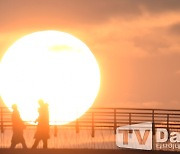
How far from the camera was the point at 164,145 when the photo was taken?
29047 millimetres

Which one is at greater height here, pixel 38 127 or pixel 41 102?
pixel 41 102

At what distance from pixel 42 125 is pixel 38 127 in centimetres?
21

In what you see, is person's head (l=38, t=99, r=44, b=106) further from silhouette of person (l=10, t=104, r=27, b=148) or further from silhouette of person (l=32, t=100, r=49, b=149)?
silhouette of person (l=10, t=104, r=27, b=148)

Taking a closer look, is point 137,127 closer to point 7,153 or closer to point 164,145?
point 164,145

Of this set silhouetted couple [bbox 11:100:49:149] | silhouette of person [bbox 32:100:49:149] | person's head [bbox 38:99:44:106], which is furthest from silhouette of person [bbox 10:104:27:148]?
person's head [bbox 38:99:44:106]

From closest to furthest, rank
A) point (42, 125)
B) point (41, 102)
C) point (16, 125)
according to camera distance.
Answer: point (41, 102) < point (42, 125) < point (16, 125)

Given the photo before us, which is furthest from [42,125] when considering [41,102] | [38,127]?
[41,102]

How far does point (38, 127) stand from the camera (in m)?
26.1

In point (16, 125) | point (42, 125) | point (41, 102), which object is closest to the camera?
point (41, 102)

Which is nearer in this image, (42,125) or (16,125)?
(42,125)

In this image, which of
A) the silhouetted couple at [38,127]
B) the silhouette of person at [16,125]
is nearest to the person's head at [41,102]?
the silhouetted couple at [38,127]

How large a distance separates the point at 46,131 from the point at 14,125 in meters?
1.27

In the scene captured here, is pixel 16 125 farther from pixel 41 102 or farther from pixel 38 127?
pixel 41 102

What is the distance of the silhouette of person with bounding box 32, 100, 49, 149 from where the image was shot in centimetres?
2581
